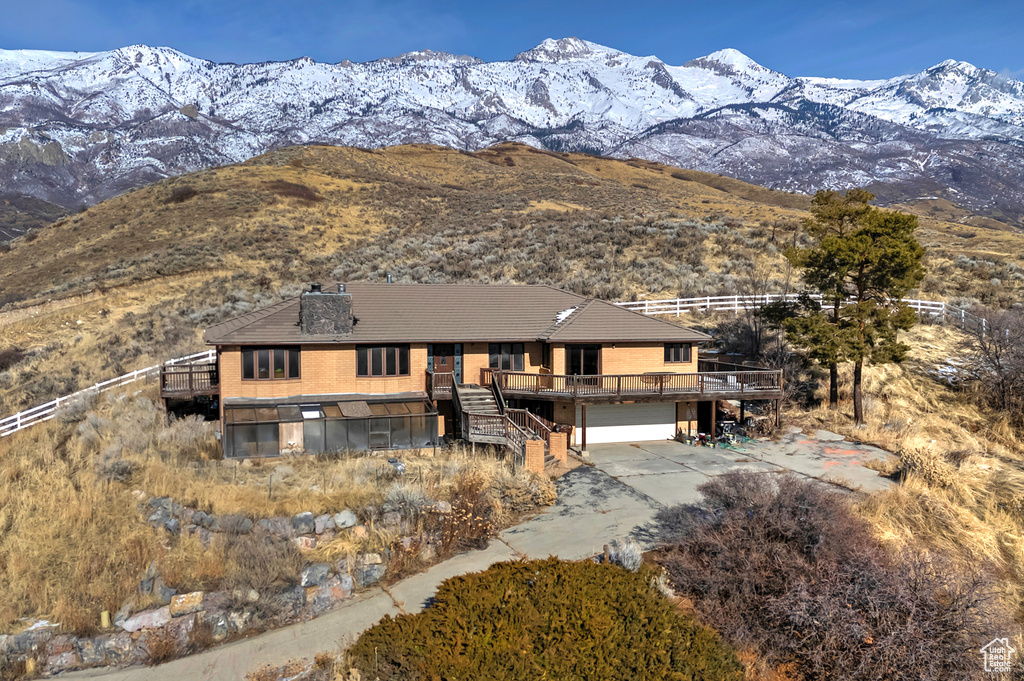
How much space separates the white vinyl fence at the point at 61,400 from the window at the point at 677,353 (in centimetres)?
2141

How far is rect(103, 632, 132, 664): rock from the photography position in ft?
38.4

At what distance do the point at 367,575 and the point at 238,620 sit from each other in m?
2.78

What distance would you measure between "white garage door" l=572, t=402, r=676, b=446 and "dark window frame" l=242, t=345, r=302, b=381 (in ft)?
36.8

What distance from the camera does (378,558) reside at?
13875mm

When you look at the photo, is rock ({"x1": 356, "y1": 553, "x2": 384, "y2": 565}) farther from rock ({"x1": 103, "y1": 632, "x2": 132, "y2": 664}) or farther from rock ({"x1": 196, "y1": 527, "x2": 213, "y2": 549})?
rock ({"x1": 103, "y1": 632, "x2": 132, "y2": 664})

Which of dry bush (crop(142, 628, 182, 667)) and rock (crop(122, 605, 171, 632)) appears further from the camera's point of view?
rock (crop(122, 605, 171, 632))

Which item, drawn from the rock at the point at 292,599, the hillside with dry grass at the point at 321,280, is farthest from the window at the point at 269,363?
the rock at the point at 292,599

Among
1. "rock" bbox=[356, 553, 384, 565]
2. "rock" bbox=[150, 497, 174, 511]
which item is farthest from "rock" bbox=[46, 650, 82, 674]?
"rock" bbox=[356, 553, 384, 565]

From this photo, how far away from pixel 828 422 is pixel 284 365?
2321 cm

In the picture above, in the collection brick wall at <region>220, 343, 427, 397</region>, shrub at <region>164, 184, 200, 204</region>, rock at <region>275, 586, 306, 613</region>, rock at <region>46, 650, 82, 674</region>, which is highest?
shrub at <region>164, 184, 200, 204</region>

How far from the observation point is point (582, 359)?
24.2 metres

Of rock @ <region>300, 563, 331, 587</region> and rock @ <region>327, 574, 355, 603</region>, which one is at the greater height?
rock @ <region>300, 563, 331, 587</region>

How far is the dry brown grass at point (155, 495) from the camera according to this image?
13.1 metres

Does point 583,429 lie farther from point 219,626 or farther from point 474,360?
point 219,626
